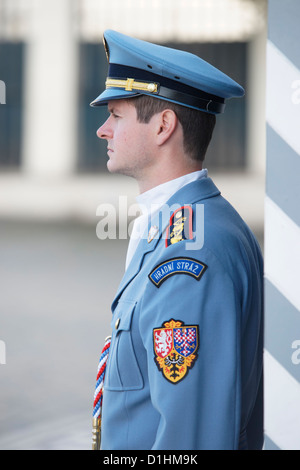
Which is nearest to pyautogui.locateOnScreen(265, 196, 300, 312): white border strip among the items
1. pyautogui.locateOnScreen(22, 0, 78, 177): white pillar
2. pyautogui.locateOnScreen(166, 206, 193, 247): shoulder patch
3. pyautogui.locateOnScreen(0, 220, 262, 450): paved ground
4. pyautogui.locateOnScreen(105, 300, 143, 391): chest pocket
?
pyautogui.locateOnScreen(166, 206, 193, 247): shoulder patch

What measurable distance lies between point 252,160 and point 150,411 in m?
17.6

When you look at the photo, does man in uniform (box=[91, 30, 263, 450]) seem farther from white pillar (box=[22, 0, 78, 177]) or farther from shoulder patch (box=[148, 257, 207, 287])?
white pillar (box=[22, 0, 78, 177])

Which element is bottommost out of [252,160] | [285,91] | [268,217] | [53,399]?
[53,399]

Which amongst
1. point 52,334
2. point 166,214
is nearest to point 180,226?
point 166,214

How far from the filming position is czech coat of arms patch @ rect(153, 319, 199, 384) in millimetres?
1831

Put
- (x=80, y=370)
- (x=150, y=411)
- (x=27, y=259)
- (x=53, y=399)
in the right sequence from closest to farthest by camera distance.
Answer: (x=150, y=411)
(x=53, y=399)
(x=80, y=370)
(x=27, y=259)

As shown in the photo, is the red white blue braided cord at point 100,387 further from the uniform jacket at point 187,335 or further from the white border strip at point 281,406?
the white border strip at point 281,406

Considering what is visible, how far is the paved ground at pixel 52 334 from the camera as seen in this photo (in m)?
4.91

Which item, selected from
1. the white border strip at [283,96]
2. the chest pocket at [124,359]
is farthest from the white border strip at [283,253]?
the chest pocket at [124,359]

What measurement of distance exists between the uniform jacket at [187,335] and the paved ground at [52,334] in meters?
2.40

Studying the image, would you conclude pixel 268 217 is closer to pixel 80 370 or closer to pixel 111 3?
pixel 80 370

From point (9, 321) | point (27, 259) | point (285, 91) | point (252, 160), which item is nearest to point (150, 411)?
point (285, 91)

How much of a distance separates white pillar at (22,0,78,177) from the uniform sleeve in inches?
713

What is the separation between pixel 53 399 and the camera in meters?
5.48
